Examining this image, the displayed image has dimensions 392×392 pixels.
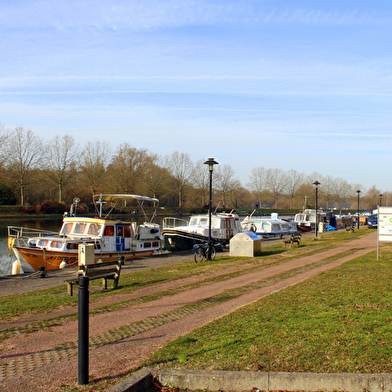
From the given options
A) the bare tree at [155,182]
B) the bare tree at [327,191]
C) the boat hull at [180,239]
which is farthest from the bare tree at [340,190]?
the boat hull at [180,239]

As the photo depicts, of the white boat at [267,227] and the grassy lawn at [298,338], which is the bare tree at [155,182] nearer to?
the white boat at [267,227]

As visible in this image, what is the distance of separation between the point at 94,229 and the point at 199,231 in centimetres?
888

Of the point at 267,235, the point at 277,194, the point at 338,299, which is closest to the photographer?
the point at 338,299

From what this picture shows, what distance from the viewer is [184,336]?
6.52m

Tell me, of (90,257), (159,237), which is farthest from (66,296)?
(159,237)

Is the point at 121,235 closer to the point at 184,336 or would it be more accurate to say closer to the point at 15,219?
the point at 184,336

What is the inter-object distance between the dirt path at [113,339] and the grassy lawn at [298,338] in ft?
1.61

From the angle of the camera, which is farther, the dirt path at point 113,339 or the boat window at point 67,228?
the boat window at point 67,228

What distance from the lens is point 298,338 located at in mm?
5895

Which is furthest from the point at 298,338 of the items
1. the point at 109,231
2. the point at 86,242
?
the point at 109,231

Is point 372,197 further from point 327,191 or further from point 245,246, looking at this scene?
point 245,246

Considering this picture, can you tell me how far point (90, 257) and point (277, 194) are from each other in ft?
371

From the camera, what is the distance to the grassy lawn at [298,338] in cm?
497

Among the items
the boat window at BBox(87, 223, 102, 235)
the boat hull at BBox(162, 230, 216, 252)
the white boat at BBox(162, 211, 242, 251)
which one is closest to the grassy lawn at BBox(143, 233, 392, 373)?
the boat window at BBox(87, 223, 102, 235)
